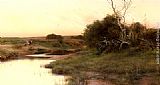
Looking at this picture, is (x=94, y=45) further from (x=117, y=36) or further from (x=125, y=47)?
(x=125, y=47)

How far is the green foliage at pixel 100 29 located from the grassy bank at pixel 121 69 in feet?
30.3

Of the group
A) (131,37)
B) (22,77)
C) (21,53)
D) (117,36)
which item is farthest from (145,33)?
(21,53)

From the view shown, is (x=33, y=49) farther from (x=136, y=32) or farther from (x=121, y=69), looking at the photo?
(x=121, y=69)

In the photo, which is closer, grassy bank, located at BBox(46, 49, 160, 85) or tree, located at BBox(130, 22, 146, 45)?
grassy bank, located at BBox(46, 49, 160, 85)

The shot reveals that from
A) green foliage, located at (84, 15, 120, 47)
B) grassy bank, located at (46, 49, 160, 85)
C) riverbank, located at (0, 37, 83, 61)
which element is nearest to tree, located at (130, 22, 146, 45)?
green foliage, located at (84, 15, 120, 47)

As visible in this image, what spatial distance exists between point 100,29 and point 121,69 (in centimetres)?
1931

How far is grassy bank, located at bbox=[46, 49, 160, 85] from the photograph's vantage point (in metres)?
26.7

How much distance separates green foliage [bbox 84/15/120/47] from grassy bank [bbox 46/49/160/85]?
363 inches

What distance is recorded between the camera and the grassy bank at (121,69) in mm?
26695

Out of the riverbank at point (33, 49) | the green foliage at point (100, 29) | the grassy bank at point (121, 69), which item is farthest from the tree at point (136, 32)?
the riverbank at point (33, 49)

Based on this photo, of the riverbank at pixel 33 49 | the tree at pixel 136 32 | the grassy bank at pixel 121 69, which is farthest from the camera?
the riverbank at pixel 33 49

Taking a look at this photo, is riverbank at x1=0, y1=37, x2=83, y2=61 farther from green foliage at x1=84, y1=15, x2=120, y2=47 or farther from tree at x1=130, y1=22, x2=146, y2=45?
tree at x1=130, y1=22, x2=146, y2=45

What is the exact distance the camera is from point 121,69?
30.3m

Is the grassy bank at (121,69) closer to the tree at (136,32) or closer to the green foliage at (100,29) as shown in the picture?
the tree at (136,32)
